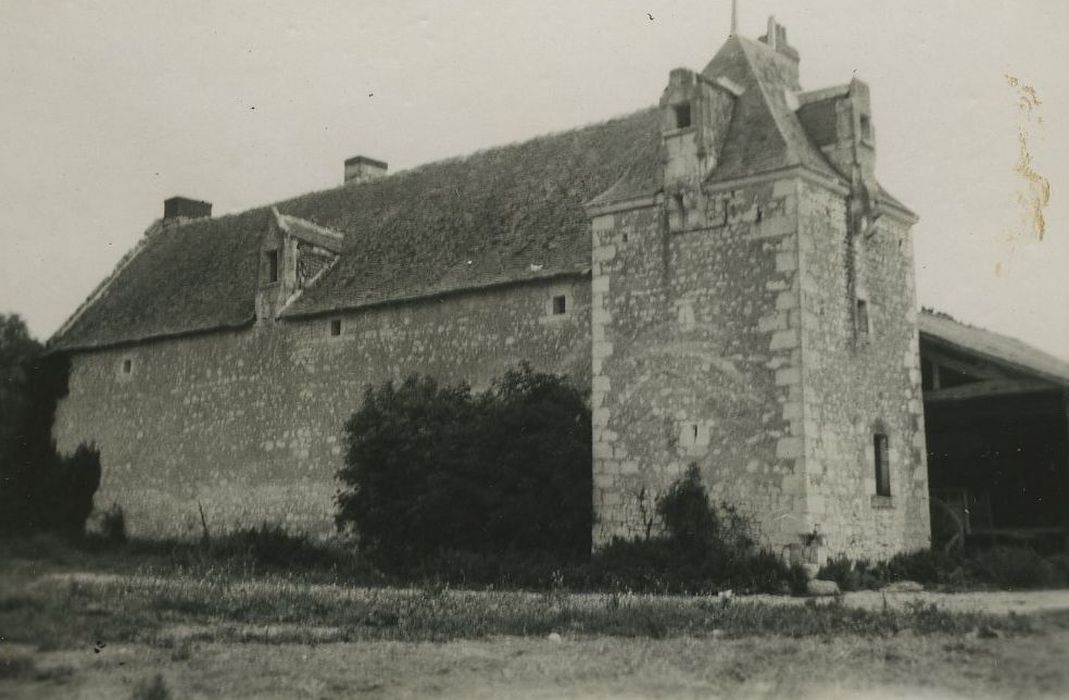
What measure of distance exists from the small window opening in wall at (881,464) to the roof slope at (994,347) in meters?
2.26

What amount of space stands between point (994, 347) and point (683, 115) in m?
7.27

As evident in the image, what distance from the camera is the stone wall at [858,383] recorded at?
16.5 metres

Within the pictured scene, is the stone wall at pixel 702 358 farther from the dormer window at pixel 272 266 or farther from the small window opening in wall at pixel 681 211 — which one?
the dormer window at pixel 272 266

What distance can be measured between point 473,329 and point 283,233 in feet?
20.6

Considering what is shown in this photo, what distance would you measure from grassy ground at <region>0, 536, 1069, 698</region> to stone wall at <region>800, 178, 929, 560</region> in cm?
327

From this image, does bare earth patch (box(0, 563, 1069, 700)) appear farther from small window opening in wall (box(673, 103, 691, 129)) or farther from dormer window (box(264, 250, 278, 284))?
dormer window (box(264, 250, 278, 284))

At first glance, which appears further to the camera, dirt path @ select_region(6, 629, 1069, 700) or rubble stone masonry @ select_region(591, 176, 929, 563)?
rubble stone masonry @ select_region(591, 176, 929, 563)

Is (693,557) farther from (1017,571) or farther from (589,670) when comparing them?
(589,670)

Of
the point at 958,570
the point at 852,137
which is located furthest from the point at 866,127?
the point at 958,570

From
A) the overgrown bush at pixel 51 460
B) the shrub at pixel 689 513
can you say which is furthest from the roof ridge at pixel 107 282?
the shrub at pixel 689 513

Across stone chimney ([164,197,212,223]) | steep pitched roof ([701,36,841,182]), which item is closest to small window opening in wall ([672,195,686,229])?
steep pitched roof ([701,36,841,182])

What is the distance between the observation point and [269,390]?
2453 centimetres

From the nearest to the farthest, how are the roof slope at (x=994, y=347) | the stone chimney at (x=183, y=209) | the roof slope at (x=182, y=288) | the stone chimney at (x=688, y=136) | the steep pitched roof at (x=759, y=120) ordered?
the steep pitched roof at (x=759, y=120) < the stone chimney at (x=688, y=136) < the roof slope at (x=994, y=347) < the roof slope at (x=182, y=288) < the stone chimney at (x=183, y=209)

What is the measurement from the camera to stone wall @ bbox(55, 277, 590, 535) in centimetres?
2040
